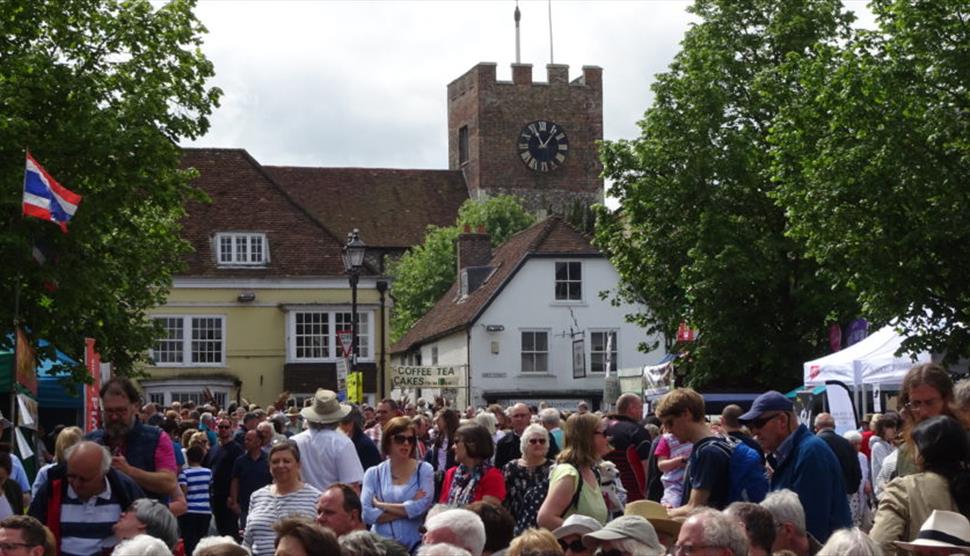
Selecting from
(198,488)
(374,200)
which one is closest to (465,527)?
(198,488)

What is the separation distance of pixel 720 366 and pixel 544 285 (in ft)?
63.3

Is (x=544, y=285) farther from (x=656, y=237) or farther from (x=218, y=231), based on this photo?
(x=656, y=237)

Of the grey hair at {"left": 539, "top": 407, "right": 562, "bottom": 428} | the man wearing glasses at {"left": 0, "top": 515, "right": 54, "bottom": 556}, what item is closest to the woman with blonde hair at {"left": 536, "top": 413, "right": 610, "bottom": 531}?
the man wearing glasses at {"left": 0, "top": 515, "right": 54, "bottom": 556}

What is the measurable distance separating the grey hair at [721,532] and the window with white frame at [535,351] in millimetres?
59366

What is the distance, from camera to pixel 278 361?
64062mm

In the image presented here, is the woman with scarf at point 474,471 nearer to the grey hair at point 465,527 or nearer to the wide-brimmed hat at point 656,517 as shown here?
the wide-brimmed hat at point 656,517

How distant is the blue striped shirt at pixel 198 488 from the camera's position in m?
18.1

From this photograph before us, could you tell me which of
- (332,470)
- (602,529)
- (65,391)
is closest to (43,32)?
(65,391)

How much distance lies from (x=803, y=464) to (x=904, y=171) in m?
25.7

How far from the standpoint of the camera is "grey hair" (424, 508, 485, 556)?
8547mm

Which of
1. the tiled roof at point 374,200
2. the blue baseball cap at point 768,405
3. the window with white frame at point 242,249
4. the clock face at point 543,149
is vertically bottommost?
the blue baseball cap at point 768,405

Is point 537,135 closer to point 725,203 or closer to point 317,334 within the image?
point 317,334

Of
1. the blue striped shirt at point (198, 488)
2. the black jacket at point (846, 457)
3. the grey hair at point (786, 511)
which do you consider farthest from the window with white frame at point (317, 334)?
the grey hair at point (786, 511)

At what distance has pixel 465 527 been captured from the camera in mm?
8570
